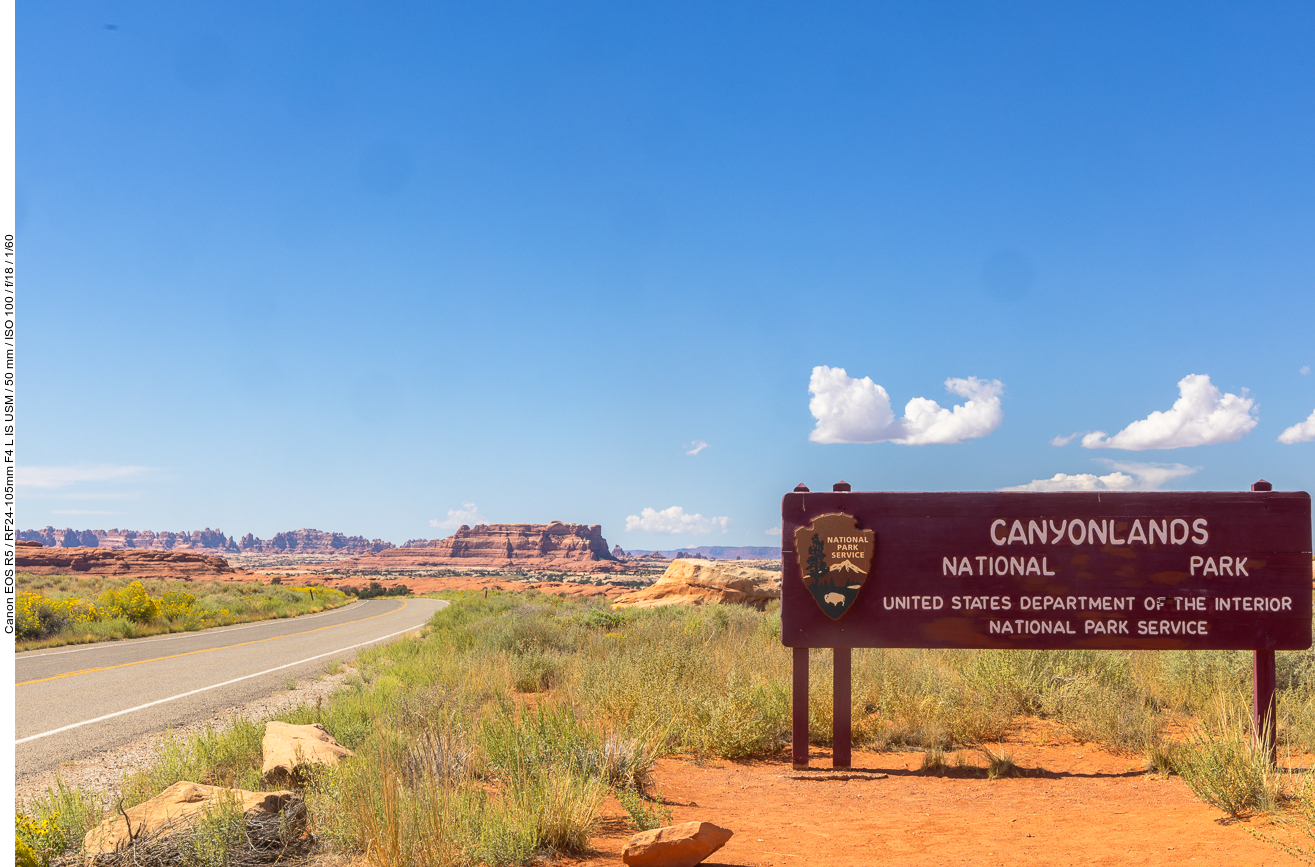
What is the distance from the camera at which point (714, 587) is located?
28125 millimetres

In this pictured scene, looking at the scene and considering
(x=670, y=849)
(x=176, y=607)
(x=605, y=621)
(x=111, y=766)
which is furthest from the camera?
(x=176, y=607)

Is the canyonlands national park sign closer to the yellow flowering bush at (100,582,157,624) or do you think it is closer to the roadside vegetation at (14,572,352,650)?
the roadside vegetation at (14,572,352,650)

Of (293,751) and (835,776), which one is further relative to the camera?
(835,776)

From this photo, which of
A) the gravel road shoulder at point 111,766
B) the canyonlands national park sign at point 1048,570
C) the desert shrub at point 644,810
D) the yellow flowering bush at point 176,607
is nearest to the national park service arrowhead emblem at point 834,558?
the canyonlands national park sign at point 1048,570

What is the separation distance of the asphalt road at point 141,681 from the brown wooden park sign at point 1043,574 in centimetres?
782

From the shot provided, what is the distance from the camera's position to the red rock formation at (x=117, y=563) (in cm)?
8425

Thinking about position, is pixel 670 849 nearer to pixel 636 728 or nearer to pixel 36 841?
pixel 636 728

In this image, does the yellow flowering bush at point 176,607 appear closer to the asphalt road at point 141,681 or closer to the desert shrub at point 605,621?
the asphalt road at point 141,681

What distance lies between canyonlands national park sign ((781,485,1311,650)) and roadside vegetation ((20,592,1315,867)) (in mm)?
1036

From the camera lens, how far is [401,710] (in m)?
7.66

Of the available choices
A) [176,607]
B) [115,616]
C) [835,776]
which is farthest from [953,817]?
[176,607]

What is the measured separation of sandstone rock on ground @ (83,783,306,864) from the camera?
4332mm

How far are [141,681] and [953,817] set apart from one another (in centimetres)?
1369

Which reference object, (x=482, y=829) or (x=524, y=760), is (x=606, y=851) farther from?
(x=524, y=760)
